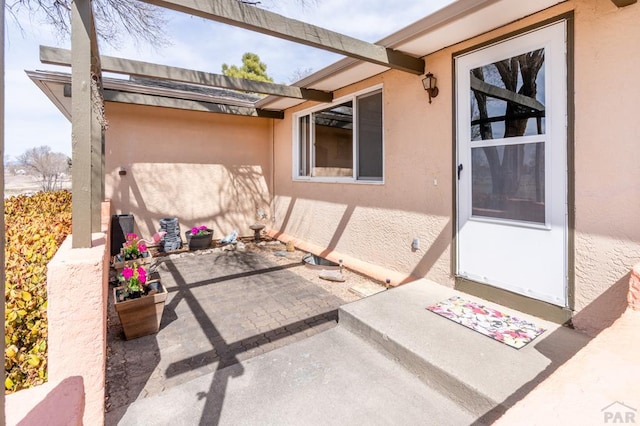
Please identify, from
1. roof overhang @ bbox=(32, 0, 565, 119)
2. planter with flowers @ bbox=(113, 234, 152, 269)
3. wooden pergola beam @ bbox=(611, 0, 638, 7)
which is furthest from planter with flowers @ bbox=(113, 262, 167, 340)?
wooden pergola beam @ bbox=(611, 0, 638, 7)

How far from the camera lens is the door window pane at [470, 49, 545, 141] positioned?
3.12 meters

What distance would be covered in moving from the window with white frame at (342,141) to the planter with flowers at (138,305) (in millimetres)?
3589

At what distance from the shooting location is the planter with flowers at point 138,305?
10.5 ft

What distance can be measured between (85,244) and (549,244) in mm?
4026

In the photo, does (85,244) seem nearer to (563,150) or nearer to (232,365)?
(232,365)

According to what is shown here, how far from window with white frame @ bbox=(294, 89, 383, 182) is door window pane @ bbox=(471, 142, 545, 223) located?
5.66 feet

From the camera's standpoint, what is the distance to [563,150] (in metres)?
2.94

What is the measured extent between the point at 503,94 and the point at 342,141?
125 inches

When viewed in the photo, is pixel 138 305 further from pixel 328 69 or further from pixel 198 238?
pixel 328 69

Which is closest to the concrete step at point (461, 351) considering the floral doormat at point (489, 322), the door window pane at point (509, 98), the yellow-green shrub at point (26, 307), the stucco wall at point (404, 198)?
the floral doormat at point (489, 322)

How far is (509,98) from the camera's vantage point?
11.0 ft

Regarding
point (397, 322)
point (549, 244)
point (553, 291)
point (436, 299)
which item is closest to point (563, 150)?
point (549, 244)

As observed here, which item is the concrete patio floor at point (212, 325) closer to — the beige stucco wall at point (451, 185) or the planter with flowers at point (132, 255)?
the planter with flowers at point (132, 255)

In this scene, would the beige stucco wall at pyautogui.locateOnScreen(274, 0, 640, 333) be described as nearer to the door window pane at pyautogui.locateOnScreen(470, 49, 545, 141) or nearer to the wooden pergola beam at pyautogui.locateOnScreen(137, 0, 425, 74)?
the door window pane at pyautogui.locateOnScreen(470, 49, 545, 141)
